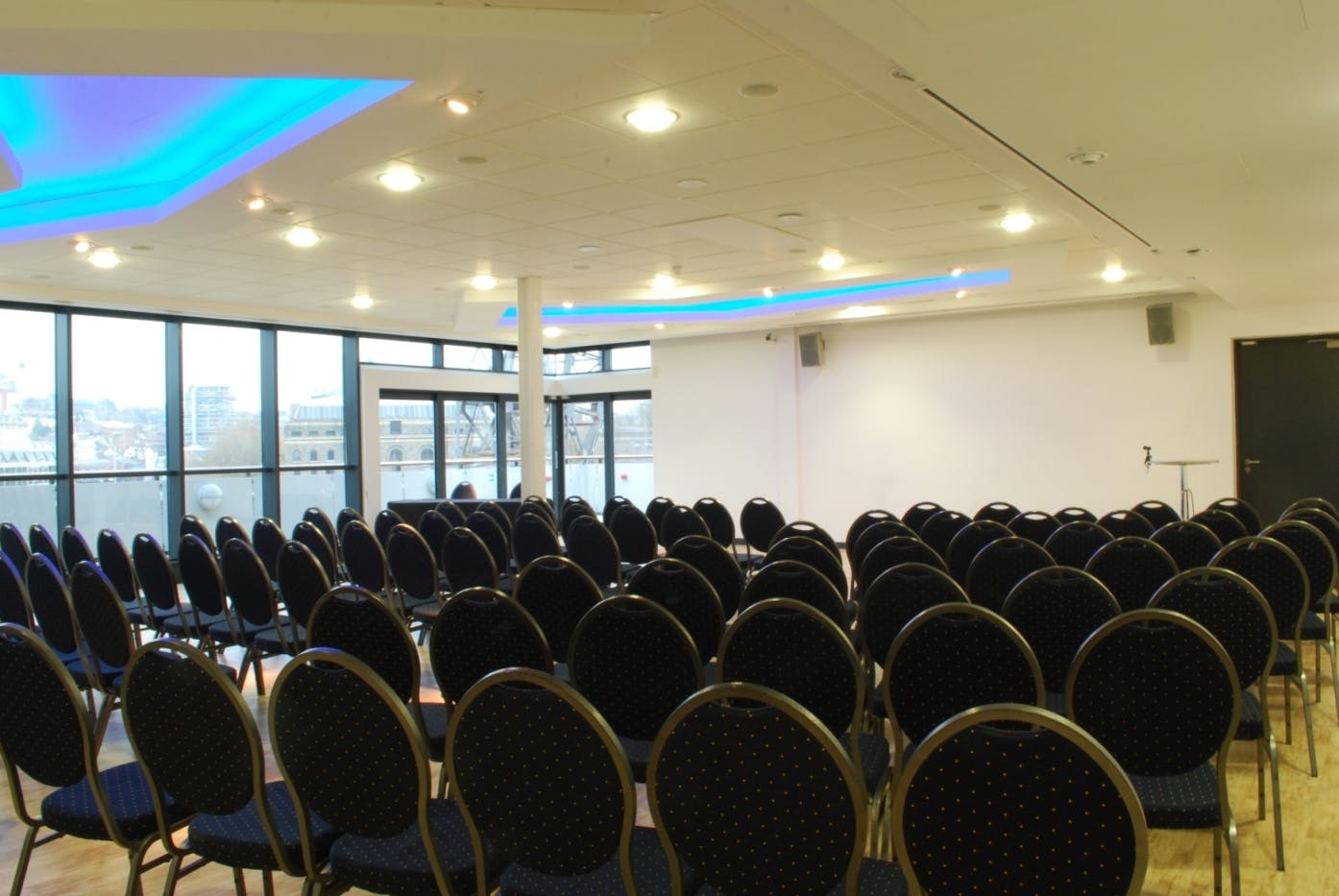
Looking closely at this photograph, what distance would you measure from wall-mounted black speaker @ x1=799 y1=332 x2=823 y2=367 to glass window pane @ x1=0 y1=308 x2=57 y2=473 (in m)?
8.67

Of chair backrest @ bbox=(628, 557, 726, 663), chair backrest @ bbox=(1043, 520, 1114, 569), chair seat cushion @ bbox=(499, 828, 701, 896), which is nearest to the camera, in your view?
chair seat cushion @ bbox=(499, 828, 701, 896)

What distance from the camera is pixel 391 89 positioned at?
3947 millimetres

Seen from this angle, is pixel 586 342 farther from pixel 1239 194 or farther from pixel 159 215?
pixel 1239 194

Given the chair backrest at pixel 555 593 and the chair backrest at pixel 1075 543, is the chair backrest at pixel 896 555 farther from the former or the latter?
the chair backrest at pixel 555 593

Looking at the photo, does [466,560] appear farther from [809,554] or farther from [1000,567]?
[1000,567]

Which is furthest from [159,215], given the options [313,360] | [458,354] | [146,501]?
[458,354]

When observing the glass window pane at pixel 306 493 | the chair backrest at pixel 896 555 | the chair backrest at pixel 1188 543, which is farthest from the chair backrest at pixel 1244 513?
the glass window pane at pixel 306 493

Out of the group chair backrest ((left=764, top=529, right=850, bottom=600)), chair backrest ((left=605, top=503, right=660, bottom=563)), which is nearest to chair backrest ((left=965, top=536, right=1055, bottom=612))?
chair backrest ((left=764, top=529, right=850, bottom=600))

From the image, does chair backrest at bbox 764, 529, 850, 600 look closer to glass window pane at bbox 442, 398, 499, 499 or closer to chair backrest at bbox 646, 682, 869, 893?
chair backrest at bbox 646, 682, 869, 893

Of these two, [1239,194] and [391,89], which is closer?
[391,89]

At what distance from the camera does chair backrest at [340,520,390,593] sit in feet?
19.9

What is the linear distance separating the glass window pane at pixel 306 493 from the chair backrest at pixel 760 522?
6.14 metres

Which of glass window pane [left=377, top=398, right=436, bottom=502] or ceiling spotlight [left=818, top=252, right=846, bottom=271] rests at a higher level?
ceiling spotlight [left=818, top=252, right=846, bottom=271]

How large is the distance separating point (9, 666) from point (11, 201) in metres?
5.49
